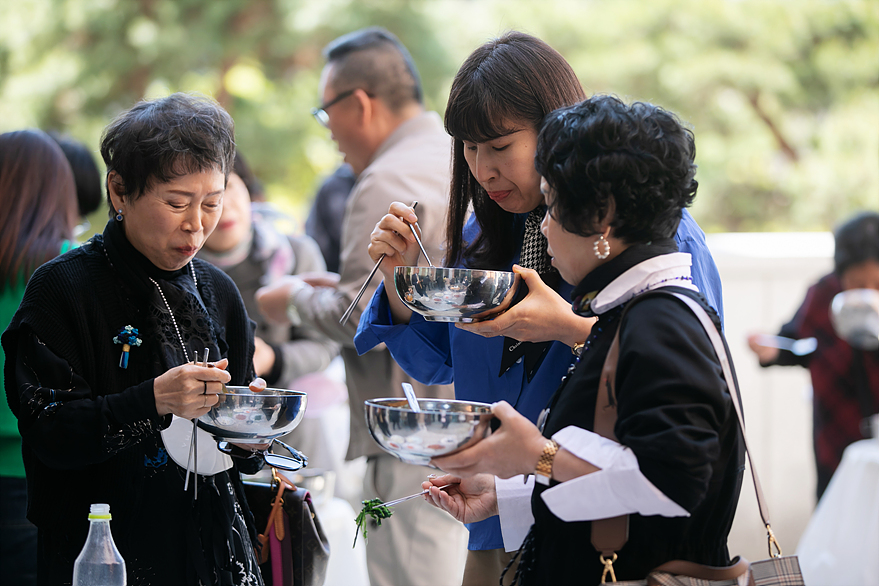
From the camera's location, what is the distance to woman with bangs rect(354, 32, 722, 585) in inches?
67.5

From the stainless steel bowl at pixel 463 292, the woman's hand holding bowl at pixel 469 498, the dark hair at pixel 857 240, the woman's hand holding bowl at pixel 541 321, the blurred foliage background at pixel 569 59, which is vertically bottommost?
the woman's hand holding bowl at pixel 469 498

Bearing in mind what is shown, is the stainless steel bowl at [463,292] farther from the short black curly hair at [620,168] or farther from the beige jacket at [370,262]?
the beige jacket at [370,262]

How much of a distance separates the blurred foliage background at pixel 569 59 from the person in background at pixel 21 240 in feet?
26.9

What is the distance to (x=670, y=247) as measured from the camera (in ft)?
4.94

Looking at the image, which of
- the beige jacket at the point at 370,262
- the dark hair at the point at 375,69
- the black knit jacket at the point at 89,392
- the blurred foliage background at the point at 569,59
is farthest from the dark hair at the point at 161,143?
the blurred foliage background at the point at 569,59

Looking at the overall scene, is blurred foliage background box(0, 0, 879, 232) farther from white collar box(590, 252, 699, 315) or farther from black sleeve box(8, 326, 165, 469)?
white collar box(590, 252, 699, 315)

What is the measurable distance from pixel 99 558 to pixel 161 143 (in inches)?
33.7

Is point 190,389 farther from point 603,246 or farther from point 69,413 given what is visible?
point 603,246

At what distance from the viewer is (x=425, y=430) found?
1.43 metres

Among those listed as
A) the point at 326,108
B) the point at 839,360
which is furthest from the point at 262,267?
the point at 839,360

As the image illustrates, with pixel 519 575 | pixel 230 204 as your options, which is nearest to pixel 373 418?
pixel 519 575

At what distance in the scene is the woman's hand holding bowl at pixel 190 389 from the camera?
1627 millimetres

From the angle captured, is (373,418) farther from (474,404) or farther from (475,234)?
(475,234)

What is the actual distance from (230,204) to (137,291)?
1.58m
